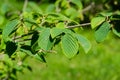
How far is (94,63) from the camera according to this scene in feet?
19.2

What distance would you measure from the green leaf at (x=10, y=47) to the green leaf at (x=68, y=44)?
0.27m

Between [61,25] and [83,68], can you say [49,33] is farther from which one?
[83,68]

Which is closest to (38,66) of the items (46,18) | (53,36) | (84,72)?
(84,72)

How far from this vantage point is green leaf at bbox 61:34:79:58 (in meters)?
1.77

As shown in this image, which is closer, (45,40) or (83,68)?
(45,40)

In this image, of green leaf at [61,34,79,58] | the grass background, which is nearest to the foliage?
green leaf at [61,34,79,58]

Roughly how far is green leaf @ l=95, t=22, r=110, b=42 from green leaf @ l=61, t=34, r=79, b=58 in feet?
0.61

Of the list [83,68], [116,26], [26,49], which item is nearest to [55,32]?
[26,49]

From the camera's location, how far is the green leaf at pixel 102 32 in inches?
75.7

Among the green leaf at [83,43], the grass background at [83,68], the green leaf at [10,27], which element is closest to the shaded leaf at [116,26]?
the green leaf at [83,43]

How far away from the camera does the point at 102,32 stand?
193cm

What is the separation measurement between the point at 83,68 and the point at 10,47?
152 inches

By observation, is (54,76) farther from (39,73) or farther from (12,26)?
(12,26)

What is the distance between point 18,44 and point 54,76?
3603mm
